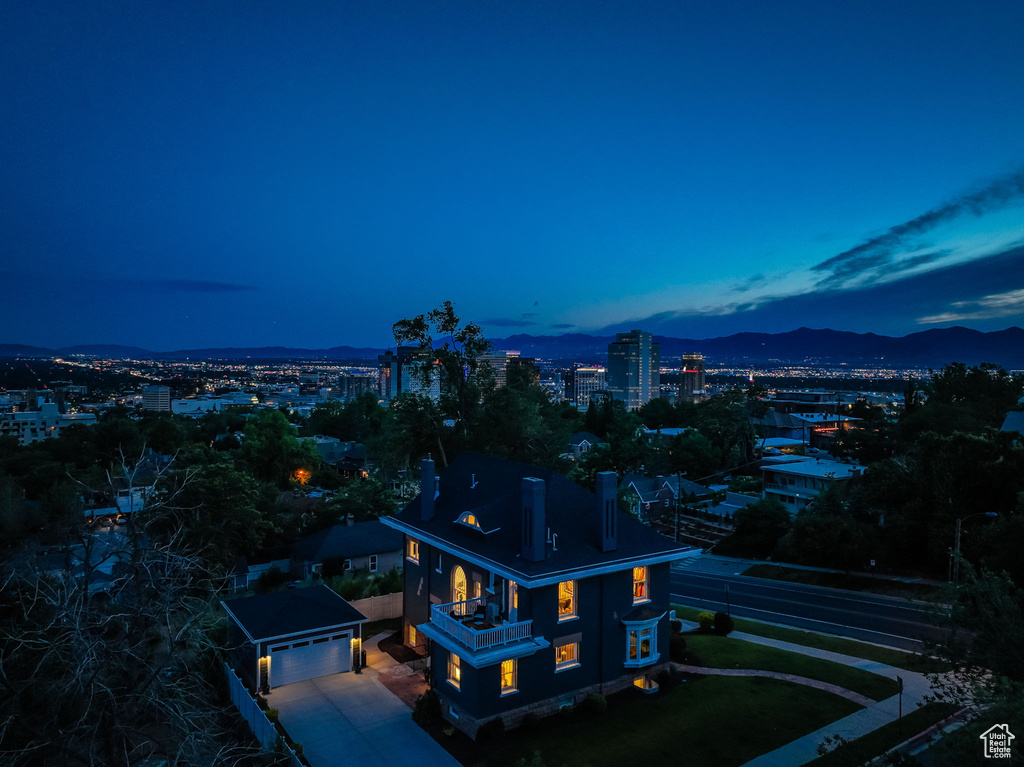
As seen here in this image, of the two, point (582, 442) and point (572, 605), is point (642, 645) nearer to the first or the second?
point (572, 605)

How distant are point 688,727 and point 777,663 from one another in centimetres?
670

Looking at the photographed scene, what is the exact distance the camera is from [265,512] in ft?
143

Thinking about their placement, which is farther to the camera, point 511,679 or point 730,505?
point 730,505

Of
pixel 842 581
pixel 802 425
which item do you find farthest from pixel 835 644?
pixel 802 425

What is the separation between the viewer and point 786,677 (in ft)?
74.7

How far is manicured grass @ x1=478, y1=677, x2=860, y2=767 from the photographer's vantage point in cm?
1798

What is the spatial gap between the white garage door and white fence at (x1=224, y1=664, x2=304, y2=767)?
4.49 ft

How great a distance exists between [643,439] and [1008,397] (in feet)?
139

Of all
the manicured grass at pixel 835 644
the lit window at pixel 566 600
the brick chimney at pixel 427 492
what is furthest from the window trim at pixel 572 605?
the manicured grass at pixel 835 644

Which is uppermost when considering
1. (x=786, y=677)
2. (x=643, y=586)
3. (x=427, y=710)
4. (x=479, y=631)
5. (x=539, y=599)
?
(x=539, y=599)

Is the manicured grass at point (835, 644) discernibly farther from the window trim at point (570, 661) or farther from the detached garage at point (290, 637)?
the detached garage at point (290, 637)

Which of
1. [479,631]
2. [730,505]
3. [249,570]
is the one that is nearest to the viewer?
[479,631]

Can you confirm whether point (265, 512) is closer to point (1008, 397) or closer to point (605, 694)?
point (605, 694)

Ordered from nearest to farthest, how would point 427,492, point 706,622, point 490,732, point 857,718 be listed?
1. point 490,732
2. point 857,718
3. point 427,492
4. point 706,622
